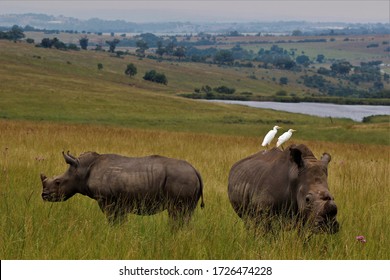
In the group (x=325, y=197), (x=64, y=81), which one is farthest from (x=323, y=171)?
(x=64, y=81)

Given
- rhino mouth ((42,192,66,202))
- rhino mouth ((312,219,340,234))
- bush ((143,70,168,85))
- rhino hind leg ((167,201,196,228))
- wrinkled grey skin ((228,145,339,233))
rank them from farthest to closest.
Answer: bush ((143,70,168,85)) → rhino mouth ((42,192,66,202)) → rhino hind leg ((167,201,196,228)) → wrinkled grey skin ((228,145,339,233)) → rhino mouth ((312,219,340,234))

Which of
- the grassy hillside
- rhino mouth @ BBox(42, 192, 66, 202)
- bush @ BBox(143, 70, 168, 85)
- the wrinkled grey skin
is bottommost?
bush @ BBox(143, 70, 168, 85)

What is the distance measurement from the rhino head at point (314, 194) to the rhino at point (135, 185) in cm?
230

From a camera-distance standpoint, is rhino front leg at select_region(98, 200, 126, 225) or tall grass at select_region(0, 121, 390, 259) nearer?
tall grass at select_region(0, 121, 390, 259)

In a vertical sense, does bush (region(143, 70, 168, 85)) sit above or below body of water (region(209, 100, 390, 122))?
below

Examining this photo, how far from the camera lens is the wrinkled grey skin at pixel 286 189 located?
6270mm

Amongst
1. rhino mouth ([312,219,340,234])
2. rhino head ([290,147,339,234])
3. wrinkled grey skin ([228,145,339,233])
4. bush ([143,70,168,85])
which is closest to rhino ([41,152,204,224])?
wrinkled grey skin ([228,145,339,233])

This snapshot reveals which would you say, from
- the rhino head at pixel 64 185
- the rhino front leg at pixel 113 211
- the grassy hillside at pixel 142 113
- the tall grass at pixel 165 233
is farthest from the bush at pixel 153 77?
the rhino front leg at pixel 113 211

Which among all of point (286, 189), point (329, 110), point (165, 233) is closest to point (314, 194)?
point (286, 189)

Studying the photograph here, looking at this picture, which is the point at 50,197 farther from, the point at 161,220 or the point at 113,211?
the point at 161,220

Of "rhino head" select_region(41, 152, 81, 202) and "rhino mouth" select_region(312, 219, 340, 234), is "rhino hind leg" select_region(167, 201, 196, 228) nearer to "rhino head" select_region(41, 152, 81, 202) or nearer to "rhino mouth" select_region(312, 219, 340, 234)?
"rhino head" select_region(41, 152, 81, 202)

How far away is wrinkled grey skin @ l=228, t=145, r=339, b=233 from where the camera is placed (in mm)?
6270

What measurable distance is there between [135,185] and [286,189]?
2.64 metres

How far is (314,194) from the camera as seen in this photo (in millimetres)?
6453
